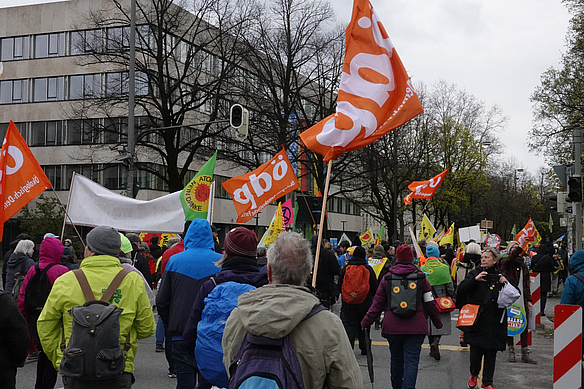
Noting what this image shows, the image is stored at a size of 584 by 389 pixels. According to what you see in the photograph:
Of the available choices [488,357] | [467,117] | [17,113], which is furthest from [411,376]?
[467,117]

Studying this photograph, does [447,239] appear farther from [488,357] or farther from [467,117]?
[467,117]

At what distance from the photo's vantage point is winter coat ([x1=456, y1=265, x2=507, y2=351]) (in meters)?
7.39

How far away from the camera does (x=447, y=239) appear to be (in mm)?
23375

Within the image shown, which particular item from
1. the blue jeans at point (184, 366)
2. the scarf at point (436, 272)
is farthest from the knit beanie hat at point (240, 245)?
the scarf at point (436, 272)

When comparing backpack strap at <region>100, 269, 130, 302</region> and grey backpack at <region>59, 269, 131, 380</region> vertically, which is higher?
backpack strap at <region>100, 269, 130, 302</region>

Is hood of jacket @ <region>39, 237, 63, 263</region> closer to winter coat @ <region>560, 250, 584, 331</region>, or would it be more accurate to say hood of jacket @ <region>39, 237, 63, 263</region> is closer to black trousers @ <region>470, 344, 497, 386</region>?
black trousers @ <region>470, 344, 497, 386</region>

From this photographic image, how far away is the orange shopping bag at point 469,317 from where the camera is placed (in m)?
7.36

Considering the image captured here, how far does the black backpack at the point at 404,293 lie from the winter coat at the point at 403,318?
5 centimetres

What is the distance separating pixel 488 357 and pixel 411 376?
4.41ft

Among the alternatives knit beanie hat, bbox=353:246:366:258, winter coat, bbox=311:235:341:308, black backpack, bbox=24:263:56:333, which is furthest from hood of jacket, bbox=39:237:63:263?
winter coat, bbox=311:235:341:308

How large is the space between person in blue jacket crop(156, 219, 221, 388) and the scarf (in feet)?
20.8

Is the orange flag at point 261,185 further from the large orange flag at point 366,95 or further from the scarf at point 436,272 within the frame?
the large orange flag at point 366,95

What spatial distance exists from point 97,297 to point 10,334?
611 mm

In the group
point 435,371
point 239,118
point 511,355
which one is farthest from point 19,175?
point 239,118
